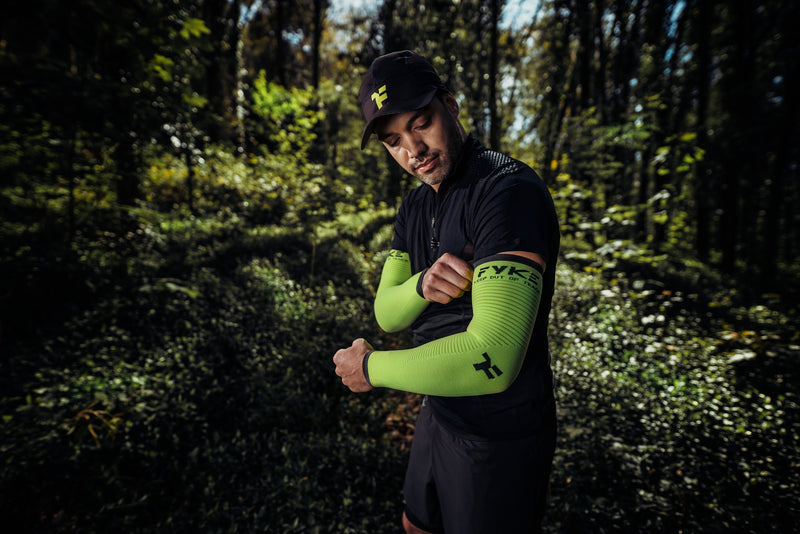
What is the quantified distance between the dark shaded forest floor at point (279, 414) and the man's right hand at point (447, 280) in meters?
2.78

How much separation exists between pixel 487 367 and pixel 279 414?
3818 millimetres

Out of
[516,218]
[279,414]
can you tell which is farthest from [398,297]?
[279,414]

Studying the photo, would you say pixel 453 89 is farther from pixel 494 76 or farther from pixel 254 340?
pixel 254 340

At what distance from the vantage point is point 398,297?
5.48ft

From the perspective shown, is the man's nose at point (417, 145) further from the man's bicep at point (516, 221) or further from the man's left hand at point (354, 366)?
the man's left hand at point (354, 366)

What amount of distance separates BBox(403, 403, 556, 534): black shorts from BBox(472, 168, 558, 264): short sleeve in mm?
882

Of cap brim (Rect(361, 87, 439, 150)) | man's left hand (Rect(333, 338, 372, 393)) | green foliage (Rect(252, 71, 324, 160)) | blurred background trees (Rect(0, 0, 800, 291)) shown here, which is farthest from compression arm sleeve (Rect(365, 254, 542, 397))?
green foliage (Rect(252, 71, 324, 160))

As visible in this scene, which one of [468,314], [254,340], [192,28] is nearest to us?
[468,314]

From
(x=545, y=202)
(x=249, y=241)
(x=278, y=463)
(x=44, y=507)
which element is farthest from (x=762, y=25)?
(x=44, y=507)

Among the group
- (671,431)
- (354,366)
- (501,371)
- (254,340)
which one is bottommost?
(671,431)

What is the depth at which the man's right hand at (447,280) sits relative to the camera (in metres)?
1.31

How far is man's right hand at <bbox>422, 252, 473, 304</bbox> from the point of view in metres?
1.31

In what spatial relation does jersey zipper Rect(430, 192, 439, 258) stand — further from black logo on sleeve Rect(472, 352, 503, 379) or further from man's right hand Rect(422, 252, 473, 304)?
black logo on sleeve Rect(472, 352, 503, 379)

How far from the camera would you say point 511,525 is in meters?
1.49
